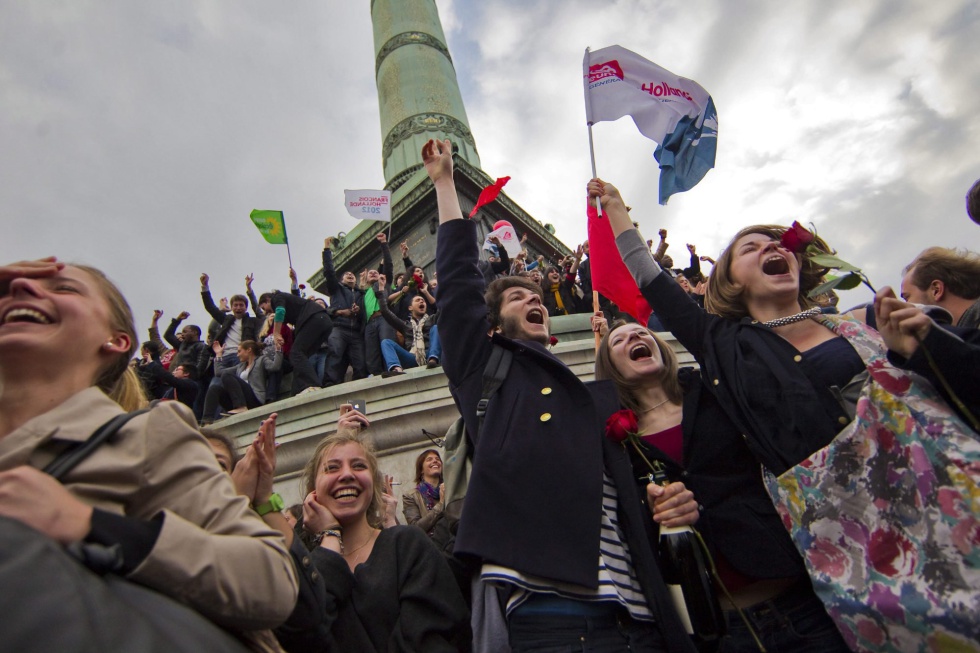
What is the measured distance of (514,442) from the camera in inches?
86.2

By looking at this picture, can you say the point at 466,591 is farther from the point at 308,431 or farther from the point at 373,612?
the point at 308,431

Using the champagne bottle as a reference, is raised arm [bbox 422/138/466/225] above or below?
above

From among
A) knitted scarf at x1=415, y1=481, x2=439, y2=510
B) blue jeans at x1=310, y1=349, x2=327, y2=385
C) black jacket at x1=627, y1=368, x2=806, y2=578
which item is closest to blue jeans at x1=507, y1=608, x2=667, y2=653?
black jacket at x1=627, y1=368, x2=806, y2=578

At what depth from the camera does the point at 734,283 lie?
276 centimetres

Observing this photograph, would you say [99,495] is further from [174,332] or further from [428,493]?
[174,332]

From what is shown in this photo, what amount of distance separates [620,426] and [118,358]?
1550mm

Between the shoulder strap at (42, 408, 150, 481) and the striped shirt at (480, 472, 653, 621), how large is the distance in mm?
1105

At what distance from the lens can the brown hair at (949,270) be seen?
2795 millimetres

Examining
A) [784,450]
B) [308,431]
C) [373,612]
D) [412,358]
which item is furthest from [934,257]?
[412,358]

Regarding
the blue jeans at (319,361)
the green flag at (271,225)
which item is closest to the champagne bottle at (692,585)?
the blue jeans at (319,361)

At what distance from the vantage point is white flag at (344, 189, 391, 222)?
10453mm

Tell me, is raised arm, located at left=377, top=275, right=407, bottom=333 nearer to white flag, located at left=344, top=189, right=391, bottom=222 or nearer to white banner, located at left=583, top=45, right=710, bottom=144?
white flag, located at left=344, top=189, right=391, bottom=222

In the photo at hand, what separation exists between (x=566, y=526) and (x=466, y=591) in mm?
707

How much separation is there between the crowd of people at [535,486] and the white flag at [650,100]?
2.00m
